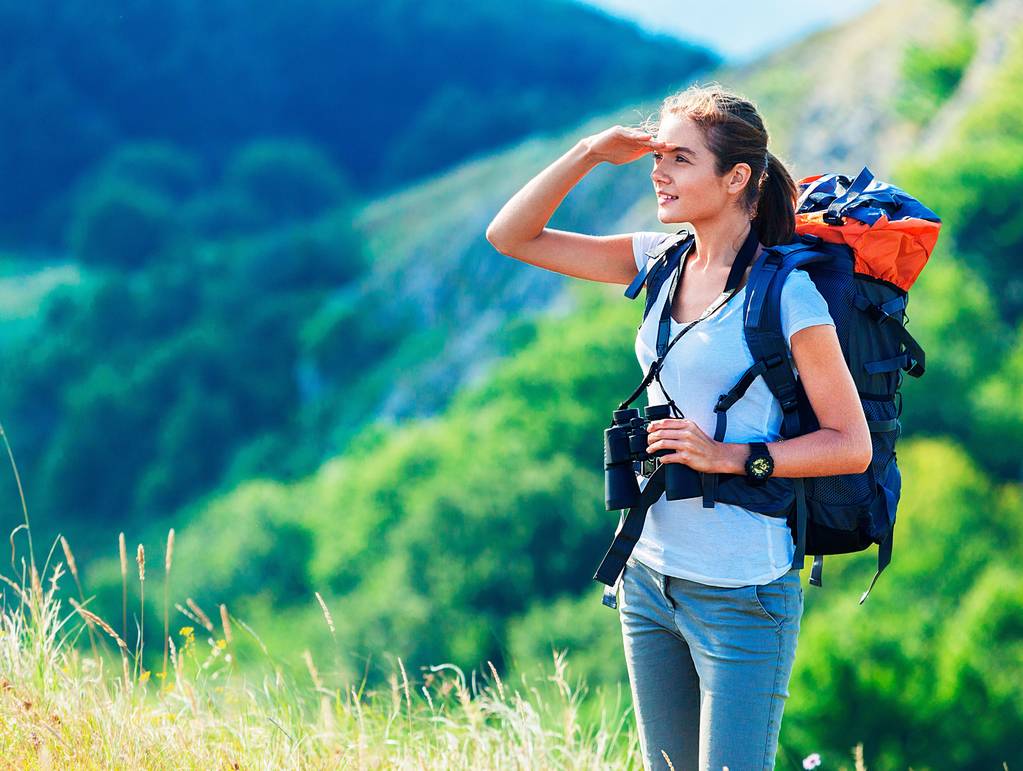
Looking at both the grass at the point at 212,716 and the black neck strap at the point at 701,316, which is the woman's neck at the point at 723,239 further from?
the grass at the point at 212,716

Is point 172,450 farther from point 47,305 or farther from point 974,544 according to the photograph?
point 974,544

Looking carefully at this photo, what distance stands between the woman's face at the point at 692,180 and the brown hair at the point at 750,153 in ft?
0.05

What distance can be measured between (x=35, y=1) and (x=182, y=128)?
1394 cm

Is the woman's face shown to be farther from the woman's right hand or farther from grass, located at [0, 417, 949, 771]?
grass, located at [0, 417, 949, 771]

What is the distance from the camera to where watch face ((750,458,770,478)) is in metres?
2.11

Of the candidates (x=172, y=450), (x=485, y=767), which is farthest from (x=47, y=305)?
(x=485, y=767)

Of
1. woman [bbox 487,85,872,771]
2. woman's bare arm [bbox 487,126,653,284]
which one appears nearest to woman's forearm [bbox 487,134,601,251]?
woman's bare arm [bbox 487,126,653,284]

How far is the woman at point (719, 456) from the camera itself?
211 cm

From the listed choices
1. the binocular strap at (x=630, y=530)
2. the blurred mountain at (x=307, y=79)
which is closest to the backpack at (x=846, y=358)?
the binocular strap at (x=630, y=530)

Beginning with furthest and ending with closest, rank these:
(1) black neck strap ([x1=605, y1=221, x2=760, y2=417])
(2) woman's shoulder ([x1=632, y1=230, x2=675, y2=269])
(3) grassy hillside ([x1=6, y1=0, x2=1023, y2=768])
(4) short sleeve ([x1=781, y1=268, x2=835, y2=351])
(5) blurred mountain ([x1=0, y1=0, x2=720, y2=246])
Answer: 1. (5) blurred mountain ([x1=0, y1=0, x2=720, y2=246])
2. (3) grassy hillside ([x1=6, y1=0, x2=1023, y2=768])
3. (2) woman's shoulder ([x1=632, y1=230, x2=675, y2=269])
4. (1) black neck strap ([x1=605, y1=221, x2=760, y2=417])
5. (4) short sleeve ([x1=781, y1=268, x2=835, y2=351])

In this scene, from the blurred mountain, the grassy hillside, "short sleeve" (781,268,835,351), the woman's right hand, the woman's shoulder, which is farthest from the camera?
the blurred mountain

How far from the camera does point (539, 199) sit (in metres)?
2.60

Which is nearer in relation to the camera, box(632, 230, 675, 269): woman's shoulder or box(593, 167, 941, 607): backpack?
box(593, 167, 941, 607): backpack

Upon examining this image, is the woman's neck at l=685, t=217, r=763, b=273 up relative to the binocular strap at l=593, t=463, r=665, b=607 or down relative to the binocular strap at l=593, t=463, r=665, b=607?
up
